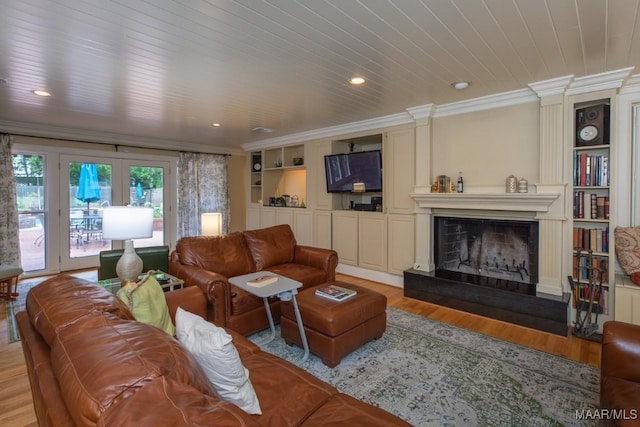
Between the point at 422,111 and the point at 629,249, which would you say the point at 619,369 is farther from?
the point at 422,111

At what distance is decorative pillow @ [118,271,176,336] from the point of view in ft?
5.00

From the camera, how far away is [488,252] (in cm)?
389

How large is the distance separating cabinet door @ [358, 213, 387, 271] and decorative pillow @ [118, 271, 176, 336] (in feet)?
11.0

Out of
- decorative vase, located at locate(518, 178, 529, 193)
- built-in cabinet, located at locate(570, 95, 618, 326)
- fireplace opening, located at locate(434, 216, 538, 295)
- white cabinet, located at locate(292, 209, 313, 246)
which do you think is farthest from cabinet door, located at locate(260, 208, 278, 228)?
built-in cabinet, located at locate(570, 95, 618, 326)

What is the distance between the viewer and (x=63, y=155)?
517 cm

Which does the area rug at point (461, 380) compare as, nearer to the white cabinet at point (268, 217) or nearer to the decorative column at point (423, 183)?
the decorative column at point (423, 183)

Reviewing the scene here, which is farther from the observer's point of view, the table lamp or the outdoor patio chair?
the outdoor patio chair

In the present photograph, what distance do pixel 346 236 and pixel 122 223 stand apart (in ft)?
10.9

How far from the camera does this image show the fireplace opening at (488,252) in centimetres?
347

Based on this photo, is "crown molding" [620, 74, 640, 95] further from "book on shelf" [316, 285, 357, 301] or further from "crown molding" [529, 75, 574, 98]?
"book on shelf" [316, 285, 357, 301]

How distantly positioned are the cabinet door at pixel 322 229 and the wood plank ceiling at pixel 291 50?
1907 millimetres

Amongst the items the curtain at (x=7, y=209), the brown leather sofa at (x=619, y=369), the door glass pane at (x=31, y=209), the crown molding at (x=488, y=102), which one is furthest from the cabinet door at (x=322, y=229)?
the curtain at (x=7, y=209)

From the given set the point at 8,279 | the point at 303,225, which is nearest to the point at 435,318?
the point at 303,225

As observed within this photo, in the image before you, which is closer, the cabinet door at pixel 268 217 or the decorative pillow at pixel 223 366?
the decorative pillow at pixel 223 366
